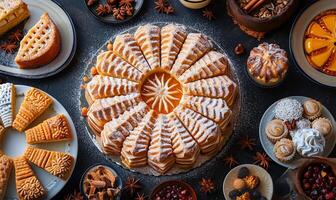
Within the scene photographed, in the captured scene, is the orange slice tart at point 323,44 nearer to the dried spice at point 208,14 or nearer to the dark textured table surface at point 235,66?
the dark textured table surface at point 235,66

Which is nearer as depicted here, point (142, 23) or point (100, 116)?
point (100, 116)

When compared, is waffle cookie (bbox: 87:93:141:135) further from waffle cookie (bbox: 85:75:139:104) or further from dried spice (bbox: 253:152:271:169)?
dried spice (bbox: 253:152:271:169)

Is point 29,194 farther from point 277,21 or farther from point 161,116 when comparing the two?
point 277,21

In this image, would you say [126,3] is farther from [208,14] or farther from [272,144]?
[272,144]

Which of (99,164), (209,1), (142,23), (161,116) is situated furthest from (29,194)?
(209,1)

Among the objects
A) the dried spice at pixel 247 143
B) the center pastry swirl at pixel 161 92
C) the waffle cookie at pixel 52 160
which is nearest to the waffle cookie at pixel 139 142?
the center pastry swirl at pixel 161 92

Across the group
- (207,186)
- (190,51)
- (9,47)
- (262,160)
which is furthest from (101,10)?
(262,160)
